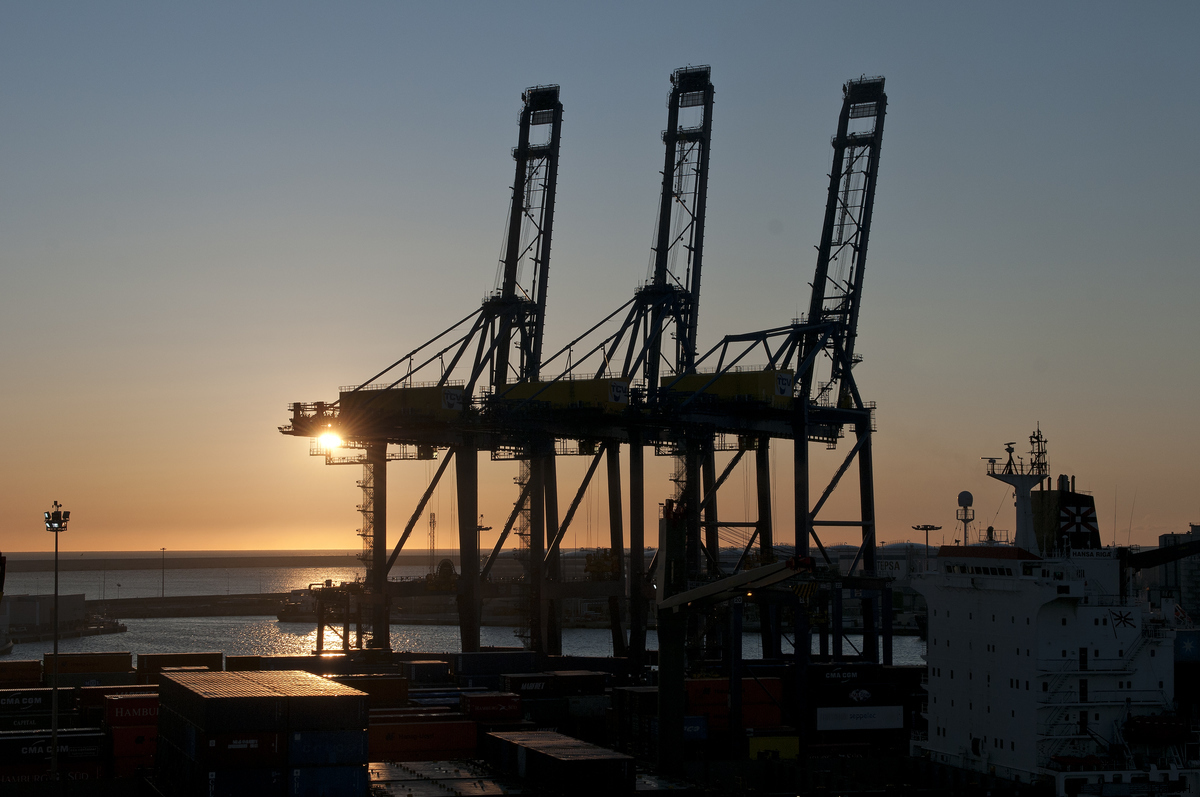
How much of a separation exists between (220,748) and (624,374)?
37.5 meters

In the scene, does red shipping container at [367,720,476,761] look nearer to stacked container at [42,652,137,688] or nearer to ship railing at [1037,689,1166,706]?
ship railing at [1037,689,1166,706]

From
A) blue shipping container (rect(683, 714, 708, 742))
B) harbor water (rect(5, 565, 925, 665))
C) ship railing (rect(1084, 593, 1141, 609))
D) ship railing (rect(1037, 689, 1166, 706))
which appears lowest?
harbor water (rect(5, 565, 925, 665))

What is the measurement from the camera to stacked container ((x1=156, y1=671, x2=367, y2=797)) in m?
32.7

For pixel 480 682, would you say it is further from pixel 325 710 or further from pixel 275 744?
pixel 275 744

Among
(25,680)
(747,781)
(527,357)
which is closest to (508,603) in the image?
(527,357)

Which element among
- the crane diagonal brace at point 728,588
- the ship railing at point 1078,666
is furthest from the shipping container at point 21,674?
the ship railing at point 1078,666

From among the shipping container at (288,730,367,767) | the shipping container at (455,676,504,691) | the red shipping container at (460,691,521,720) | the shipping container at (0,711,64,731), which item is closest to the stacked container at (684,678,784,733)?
the red shipping container at (460,691,521,720)

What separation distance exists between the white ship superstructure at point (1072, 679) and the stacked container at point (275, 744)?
65.2 feet

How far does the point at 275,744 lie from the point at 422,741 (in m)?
8.28

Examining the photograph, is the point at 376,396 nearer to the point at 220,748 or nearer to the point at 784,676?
the point at 784,676

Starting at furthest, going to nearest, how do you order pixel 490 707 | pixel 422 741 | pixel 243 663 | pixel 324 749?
1. pixel 243 663
2. pixel 490 707
3. pixel 422 741
4. pixel 324 749

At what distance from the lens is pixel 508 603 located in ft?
655

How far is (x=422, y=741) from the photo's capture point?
4056 centimetres

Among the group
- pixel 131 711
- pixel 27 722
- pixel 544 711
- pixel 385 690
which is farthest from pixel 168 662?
pixel 544 711
